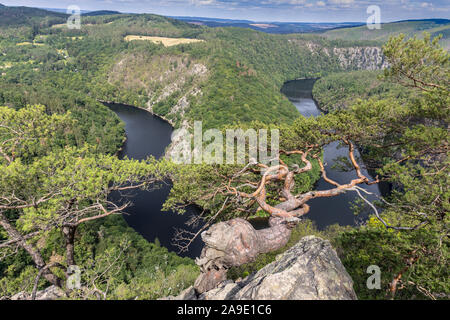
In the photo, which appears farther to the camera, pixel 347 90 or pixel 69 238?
pixel 347 90

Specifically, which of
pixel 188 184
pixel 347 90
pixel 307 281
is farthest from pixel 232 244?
pixel 347 90

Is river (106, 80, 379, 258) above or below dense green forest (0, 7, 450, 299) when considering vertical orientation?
below

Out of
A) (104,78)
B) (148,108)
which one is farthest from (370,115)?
(104,78)

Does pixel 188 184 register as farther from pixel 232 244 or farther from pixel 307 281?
pixel 307 281

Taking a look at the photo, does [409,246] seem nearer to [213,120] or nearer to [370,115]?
[370,115]

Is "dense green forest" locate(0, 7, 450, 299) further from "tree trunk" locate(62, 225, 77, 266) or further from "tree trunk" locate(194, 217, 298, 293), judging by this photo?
"tree trunk" locate(194, 217, 298, 293)

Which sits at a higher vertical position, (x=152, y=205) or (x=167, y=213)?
(x=152, y=205)

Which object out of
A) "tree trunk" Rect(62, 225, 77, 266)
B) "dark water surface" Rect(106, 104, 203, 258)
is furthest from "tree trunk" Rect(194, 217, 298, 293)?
"dark water surface" Rect(106, 104, 203, 258)

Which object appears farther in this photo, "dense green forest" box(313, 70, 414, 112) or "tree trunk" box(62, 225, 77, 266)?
"dense green forest" box(313, 70, 414, 112)
